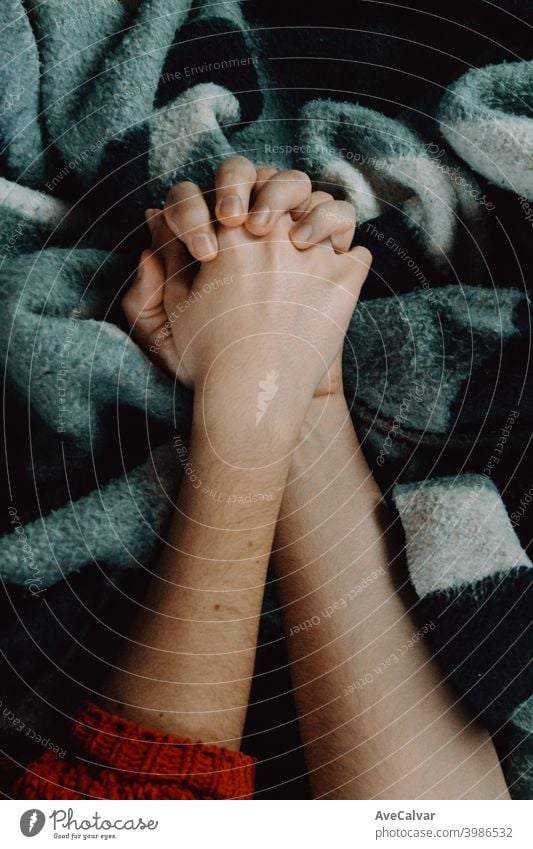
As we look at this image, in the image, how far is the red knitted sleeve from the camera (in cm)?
35

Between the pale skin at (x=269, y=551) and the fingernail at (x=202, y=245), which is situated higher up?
the fingernail at (x=202, y=245)

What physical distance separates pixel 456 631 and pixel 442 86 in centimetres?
31

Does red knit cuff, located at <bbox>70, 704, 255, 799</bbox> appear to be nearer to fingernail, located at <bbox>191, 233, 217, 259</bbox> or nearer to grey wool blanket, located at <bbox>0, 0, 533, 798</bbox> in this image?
grey wool blanket, located at <bbox>0, 0, 533, 798</bbox>

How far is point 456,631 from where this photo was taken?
38cm

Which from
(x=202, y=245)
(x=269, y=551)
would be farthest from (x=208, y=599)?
(x=202, y=245)

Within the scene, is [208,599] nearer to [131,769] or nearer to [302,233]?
[131,769]

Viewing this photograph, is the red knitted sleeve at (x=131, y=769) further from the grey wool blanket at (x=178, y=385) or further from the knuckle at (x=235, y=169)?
the knuckle at (x=235, y=169)

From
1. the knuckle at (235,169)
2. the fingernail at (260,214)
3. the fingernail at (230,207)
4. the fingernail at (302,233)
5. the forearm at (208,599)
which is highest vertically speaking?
the knuckle at (235,169)

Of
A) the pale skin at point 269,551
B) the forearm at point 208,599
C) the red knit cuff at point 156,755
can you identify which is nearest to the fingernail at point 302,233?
the pale skin at point 269,551

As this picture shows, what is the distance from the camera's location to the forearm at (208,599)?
1.20ft

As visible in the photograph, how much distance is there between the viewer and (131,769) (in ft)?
1.15

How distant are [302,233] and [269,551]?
169mm

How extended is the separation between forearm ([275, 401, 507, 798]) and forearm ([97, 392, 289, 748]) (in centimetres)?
3
